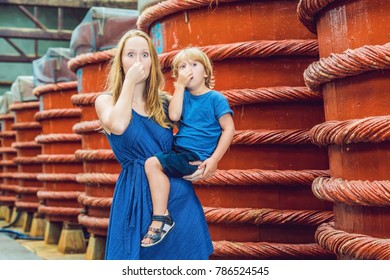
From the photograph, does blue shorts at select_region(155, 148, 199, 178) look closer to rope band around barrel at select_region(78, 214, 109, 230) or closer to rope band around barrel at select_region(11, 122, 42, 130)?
rope band around barrel at select_region(78, 214, 109, 230)

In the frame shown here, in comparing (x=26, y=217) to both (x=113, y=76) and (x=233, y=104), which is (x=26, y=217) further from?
(x=113, y=76)

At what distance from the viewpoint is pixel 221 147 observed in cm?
167

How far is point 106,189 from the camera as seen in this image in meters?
3.65

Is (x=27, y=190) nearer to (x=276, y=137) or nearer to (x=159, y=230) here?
(x=276, y=137)

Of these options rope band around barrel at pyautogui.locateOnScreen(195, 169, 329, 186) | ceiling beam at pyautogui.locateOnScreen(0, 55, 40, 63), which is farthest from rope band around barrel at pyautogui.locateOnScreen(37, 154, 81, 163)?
ceiling beam at pyautogui.locateOnScreen(0, 55, 40, 63)

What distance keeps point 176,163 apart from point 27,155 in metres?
4.66

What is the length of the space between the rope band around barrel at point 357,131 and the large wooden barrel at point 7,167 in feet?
18.4

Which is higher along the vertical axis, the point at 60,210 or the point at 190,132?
the point at 190,132

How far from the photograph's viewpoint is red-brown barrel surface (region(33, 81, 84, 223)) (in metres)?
4.72

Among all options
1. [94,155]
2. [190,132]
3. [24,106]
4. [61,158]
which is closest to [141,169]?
[190,132]

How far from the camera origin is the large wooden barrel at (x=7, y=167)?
7012mm

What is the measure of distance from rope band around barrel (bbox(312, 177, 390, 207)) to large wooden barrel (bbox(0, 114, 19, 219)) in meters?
5.58

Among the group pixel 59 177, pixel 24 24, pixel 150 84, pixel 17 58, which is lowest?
pixel 59 177

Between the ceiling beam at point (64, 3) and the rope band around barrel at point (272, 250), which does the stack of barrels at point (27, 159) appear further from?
the rope band around barrel at point (272, 250)
